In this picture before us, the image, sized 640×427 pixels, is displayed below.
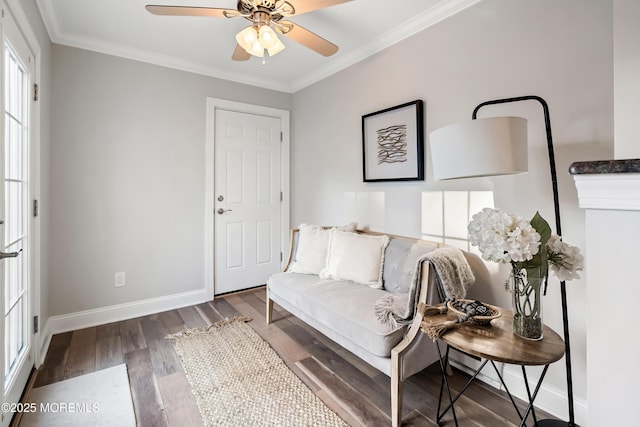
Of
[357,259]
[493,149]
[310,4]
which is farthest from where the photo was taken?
[357,259]

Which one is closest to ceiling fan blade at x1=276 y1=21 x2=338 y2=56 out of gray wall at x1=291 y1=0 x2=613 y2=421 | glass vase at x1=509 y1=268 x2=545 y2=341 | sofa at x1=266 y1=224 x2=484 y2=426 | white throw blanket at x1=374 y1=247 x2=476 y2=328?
gray wall at x1=291 y1=0 x2=613 y2=421

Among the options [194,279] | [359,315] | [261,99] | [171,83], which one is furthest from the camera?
[261,99]

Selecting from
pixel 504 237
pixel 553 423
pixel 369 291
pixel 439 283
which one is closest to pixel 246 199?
pixel 369 291

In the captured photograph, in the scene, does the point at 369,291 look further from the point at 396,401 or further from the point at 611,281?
the point at 611,281

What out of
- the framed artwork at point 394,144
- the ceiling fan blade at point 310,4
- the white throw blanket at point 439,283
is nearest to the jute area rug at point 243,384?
the white throw blanket at point 439,283

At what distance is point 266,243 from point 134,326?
152 cm

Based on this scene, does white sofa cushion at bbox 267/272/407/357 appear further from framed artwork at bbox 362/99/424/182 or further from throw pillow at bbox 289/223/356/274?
framed artwork at bbox 362/99/424/182

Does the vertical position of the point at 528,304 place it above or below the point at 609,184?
below

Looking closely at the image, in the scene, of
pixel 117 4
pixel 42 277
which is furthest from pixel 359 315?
pixel 117 4

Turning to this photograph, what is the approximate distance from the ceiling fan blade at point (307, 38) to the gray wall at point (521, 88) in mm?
686

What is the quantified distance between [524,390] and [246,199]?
114 inches

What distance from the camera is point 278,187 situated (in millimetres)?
3670

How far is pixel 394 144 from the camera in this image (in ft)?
7.96

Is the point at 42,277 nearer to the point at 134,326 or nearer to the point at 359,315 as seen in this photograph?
the point at 134,326
